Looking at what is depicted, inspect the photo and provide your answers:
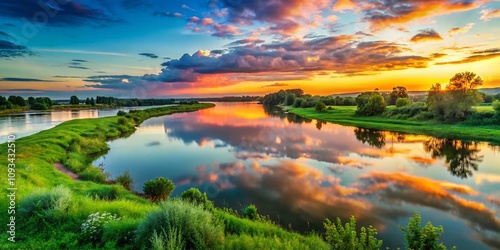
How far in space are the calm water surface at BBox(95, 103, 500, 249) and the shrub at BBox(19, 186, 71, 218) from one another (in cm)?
921

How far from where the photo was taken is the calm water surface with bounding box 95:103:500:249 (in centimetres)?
1477

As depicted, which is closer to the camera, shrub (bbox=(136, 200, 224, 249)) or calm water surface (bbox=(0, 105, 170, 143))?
shrub (bbox=(136, 200, 224, 249))

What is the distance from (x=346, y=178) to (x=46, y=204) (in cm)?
1939

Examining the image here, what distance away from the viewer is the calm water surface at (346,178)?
14766 mm

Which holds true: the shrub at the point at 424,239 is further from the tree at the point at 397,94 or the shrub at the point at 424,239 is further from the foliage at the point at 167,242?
the tree at the point at 397,94

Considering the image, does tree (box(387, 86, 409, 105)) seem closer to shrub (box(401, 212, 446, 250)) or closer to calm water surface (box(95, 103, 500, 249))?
calm water surface (box(95, 103, 500, 249))

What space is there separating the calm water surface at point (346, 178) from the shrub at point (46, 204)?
30.2 ft

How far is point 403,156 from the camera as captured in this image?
97.9 ft

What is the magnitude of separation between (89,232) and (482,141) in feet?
150

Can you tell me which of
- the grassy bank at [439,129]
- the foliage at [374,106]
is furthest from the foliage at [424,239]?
the foliage at [374,106]

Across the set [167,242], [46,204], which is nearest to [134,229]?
[167,242]

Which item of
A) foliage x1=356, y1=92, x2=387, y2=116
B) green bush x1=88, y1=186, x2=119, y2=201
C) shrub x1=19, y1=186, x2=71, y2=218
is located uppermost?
foliage x1=356, y1=92, x2=387, y2=116

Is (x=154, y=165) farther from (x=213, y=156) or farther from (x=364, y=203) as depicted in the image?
(x=364, y=203)

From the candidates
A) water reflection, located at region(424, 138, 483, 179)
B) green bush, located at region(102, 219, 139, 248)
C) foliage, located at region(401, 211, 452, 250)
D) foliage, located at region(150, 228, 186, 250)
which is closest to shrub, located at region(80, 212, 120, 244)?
green bush, located at region(102, 219, 139, 248)
